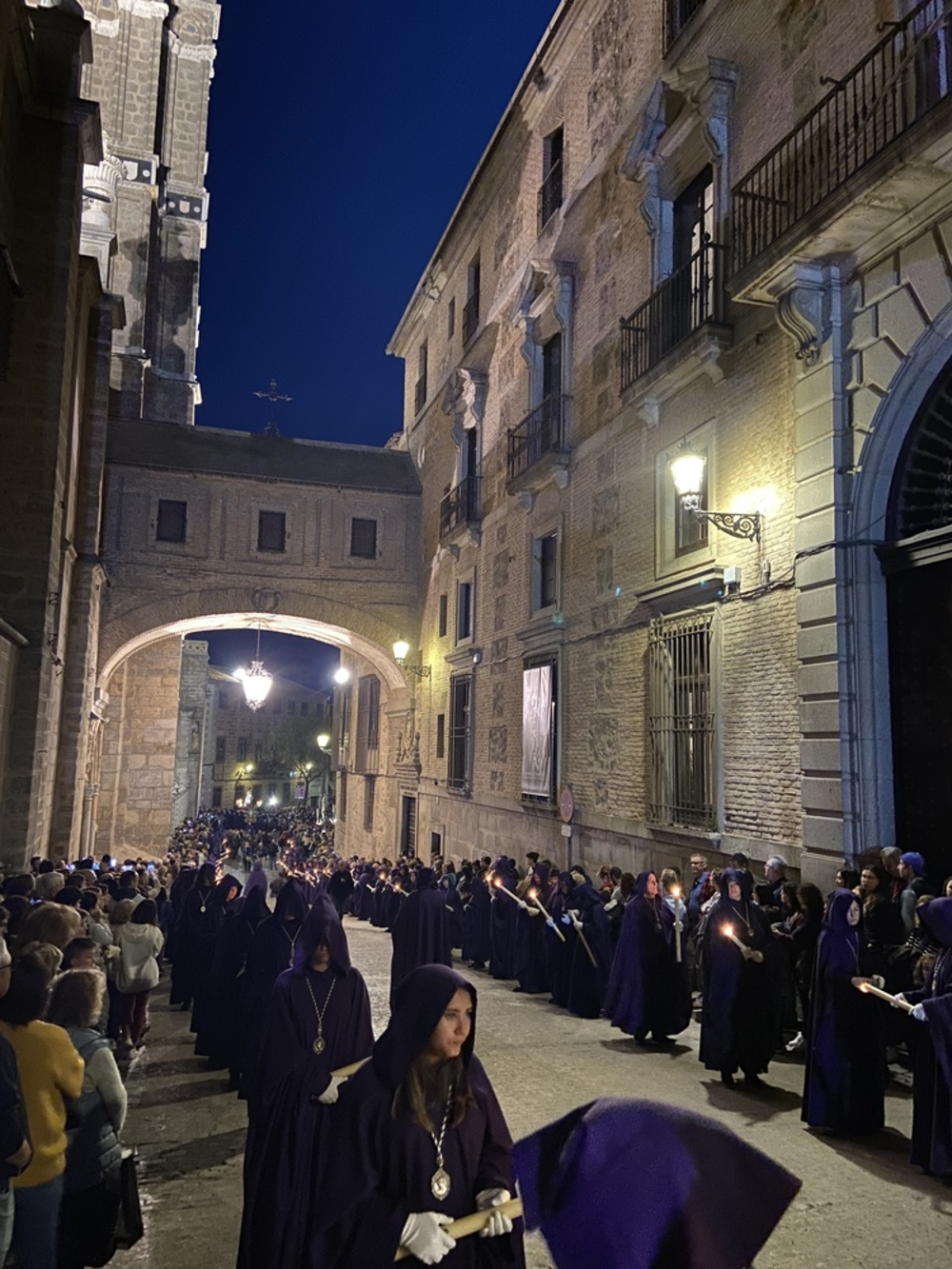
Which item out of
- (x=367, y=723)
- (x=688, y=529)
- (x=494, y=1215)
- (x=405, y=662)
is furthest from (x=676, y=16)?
(x=367, y=723)

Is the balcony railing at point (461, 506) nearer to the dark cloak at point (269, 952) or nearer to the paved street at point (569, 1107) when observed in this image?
the paved street at point (569, 1107)

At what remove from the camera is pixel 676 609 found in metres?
13.0

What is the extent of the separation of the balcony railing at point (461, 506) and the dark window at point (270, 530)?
4.78 m

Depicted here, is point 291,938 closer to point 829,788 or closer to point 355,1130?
point 355,1130

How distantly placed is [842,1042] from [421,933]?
447 centimetres

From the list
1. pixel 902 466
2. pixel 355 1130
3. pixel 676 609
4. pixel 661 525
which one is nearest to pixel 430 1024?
pixel 355 1130

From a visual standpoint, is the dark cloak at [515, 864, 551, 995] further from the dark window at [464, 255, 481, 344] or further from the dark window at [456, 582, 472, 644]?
the dark window at [464, 255, 481, 344]

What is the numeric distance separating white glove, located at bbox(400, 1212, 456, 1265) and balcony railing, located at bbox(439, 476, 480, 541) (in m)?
19.7

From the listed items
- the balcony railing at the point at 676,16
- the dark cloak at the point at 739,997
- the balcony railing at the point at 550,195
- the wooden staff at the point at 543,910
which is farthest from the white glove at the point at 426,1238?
the balcony railing at the point at 550,195

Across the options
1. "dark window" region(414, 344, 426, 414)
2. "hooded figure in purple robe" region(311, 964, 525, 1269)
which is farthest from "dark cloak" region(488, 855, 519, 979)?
"dark window" region(414, 344, 426, 414)

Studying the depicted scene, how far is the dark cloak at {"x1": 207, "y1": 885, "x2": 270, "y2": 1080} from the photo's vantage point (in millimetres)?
7855

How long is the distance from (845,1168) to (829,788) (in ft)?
14.3

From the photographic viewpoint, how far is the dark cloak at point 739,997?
7258mm

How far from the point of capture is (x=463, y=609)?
23.4 meters
